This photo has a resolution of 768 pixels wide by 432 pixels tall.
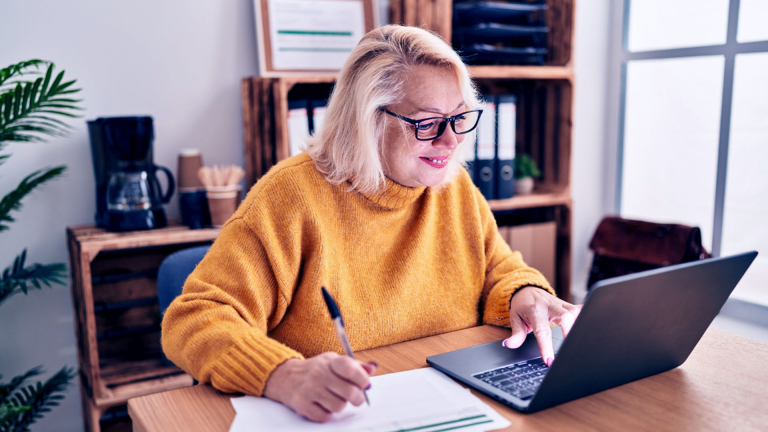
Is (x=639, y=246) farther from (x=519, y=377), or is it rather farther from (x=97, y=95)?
(x=97, y=95)

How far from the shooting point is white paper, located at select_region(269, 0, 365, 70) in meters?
1.97

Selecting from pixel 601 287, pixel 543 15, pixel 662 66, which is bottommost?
pixel 601 287

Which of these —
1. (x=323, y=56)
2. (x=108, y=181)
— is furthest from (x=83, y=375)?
(x=323, y=56)

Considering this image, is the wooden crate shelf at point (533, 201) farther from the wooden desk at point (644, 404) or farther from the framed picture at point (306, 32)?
the wooden desk at point (644, 404)

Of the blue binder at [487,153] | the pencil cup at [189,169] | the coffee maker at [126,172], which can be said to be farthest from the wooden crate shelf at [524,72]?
the coffee maker at [126,172]

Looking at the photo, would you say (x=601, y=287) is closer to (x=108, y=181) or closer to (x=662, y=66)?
(x=108, y=181)

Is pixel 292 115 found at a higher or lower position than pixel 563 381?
higher

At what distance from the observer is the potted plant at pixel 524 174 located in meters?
2.30

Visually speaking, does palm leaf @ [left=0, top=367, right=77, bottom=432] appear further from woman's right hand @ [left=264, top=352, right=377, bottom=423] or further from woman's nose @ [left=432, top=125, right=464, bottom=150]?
woman's nose @ [left=432, top=125, right=464, bottom=150]

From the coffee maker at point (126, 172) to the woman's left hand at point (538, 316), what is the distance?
1150mm

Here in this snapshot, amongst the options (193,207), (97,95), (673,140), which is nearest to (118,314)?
(193,207)

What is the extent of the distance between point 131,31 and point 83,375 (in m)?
1.12

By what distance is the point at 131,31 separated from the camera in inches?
72.3

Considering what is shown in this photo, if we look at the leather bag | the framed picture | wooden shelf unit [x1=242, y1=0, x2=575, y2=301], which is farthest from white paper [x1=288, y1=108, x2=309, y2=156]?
the leather bag
